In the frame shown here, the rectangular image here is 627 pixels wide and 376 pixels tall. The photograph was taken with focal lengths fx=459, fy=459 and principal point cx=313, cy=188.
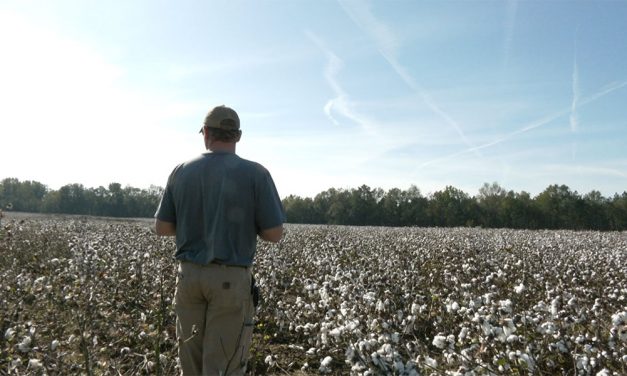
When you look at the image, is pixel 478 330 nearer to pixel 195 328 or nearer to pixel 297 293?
pixel 195 328

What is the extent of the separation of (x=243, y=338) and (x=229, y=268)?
1.67 feet

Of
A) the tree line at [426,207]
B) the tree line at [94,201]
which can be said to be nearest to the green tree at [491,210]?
the tree line at [426,207]

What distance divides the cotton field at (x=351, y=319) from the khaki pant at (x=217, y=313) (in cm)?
25

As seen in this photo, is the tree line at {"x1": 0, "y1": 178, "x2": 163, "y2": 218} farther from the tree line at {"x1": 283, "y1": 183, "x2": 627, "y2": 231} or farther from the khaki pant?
the khaki pant

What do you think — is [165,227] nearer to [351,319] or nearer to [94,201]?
[351,319]

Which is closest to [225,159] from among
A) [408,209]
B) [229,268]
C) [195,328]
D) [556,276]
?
[229,268]

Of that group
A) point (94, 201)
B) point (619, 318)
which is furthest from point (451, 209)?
point (619, 318)

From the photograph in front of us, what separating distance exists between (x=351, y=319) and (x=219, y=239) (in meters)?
2.39

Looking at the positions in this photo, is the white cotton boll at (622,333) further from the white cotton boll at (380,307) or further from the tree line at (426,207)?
the tree line at (426,207)

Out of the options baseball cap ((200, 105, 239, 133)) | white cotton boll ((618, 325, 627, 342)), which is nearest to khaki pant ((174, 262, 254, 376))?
baseball cap ((200, 105, 239, 133))

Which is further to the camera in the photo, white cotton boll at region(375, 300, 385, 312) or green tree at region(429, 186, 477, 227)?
green tree at region(429, 186, 477, 227)

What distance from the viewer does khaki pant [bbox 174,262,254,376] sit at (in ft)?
10.1

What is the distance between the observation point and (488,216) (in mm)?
76250

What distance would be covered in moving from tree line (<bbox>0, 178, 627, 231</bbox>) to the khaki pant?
67694 mm
